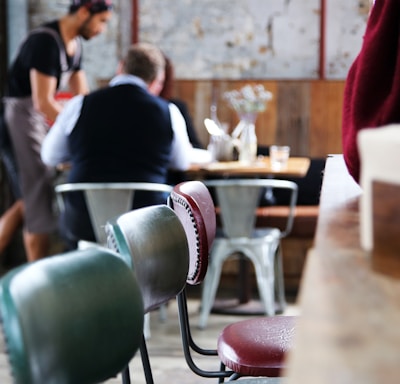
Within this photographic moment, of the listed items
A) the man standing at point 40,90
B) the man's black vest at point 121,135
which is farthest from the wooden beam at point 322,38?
the man's black vest at point 121,135

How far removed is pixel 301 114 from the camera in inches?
234

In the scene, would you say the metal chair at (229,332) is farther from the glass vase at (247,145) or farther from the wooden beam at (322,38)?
the wooden beam at (322,38)

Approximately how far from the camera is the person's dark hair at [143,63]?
13.7ft

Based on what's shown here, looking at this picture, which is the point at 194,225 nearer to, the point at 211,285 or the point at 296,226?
the point at 211,285

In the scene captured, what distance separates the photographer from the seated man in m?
4.05

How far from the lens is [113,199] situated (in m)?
3.98

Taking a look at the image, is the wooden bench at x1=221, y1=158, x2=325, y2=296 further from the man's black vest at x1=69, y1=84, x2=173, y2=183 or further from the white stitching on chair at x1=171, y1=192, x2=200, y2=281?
the white stitching on chair at x1=171, y1=192, x2=200, y2=281

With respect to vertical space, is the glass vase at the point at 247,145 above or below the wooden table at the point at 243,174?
above

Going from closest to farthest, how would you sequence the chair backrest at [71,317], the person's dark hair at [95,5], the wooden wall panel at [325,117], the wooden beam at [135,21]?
1. the chair backrest at [71,317]
2. the person's dark hair at [95,5]
3. the wooden wall panel at [325,117]
4. the wooden beam at [135,21]

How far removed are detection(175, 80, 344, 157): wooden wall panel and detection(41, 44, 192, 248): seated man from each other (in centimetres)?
183

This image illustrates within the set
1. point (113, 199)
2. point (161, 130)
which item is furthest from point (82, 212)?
point (161, 130)

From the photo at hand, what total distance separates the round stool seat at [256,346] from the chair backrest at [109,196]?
1843 mm

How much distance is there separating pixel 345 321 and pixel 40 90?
4.41m

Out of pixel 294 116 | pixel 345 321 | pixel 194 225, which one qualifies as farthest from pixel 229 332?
pixel 294 116
